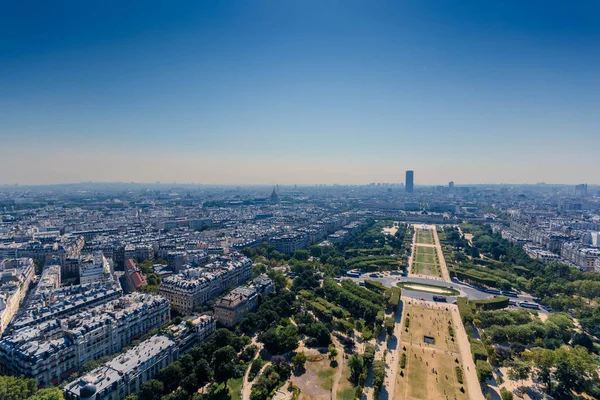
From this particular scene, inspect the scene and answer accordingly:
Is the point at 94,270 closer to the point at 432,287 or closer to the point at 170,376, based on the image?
the point at 170,376

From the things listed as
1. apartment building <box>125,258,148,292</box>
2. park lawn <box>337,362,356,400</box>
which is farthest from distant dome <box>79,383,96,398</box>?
apartment building <box>125,258,148,292</box>

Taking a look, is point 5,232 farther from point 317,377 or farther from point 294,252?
point 317,377

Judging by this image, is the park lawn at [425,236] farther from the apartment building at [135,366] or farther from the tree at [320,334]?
the apartment building at [135,366]

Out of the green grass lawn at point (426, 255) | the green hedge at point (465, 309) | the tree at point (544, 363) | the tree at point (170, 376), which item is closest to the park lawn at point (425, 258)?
the green grass lawn at point (426, 255)

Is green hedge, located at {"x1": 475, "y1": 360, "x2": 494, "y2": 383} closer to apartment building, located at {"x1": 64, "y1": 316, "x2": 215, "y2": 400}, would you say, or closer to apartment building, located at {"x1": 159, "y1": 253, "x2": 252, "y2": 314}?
apartment building, located at {"x1": 64, "y1": 316, "x2": 215, "y2": 400}

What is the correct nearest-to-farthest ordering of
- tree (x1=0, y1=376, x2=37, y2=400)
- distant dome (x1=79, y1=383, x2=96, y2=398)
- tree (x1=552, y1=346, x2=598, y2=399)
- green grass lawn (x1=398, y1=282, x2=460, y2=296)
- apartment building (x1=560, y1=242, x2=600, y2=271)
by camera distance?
tree (x1=0, y1=376, x2=37, y2=400) < distant dome (x1=79, y1=383, x2=96, y2=398) < tree (x1=552, y1=346, x2=598, y2=399) < green grass lawn (x1=398, y1=282, x2=460, y2=296) < apartment building (x1=560, y1=242, x2=600, y2=271)

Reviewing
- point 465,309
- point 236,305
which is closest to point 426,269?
point 465,309

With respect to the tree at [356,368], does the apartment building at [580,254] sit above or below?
above
